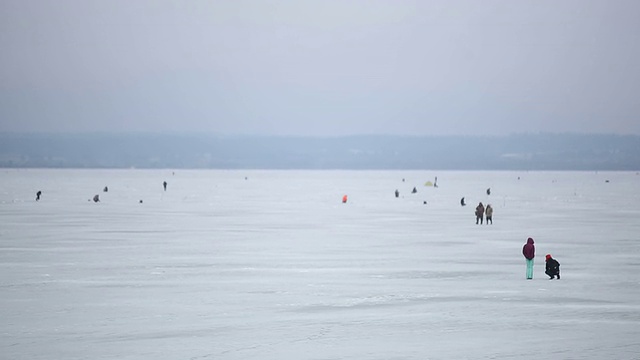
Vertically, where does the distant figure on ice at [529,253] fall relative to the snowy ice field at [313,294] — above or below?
above

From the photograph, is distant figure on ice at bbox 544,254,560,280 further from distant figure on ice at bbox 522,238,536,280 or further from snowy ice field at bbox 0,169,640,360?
distant figure on ice at bbox 522,238,536,280

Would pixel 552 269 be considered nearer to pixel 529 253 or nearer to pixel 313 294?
pixel 529 253

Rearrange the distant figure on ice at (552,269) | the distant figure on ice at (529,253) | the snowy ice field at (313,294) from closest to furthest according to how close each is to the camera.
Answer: the snowy ice field at (313,294) → the distant figure on ice at (529,253) → the distant figure on ice at (552,269)

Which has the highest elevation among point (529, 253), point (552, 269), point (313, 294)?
point (529, 253)

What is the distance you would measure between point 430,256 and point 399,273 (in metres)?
4.85

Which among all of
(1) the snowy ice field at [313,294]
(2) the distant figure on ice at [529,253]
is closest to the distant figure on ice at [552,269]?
(1) the snowy ice field at [313,294]

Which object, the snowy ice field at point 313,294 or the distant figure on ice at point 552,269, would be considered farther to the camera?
the distant figure on ice at point 552,269

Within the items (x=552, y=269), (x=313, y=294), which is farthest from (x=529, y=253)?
(x=313, y=294)

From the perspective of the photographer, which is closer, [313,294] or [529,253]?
[313,294]

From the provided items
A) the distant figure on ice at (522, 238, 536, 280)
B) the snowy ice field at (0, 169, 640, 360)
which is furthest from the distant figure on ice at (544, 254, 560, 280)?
the distant figure on ice at (522, 238, 536, 280)

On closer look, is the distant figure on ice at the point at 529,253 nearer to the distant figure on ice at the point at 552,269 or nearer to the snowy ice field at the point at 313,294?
the snowy ice field at the point at 313,294

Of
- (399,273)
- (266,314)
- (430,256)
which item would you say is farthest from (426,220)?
(266,314)

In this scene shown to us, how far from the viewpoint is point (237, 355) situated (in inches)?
530

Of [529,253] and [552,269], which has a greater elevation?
[529,253]
